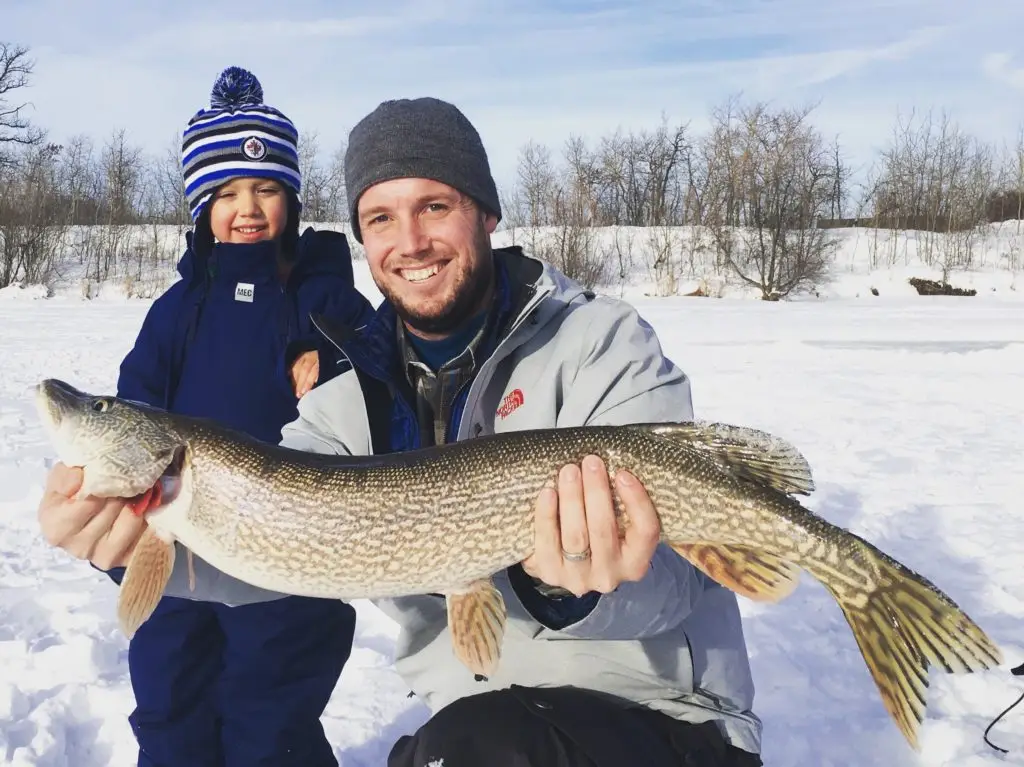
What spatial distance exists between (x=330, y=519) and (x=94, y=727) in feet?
4.38

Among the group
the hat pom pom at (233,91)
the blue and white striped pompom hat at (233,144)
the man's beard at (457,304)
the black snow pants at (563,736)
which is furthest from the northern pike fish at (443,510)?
the hat pom pom at (233,91)

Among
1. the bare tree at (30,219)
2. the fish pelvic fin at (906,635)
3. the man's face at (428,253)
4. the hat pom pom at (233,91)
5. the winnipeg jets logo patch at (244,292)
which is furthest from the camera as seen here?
the bare tree at (30,219)

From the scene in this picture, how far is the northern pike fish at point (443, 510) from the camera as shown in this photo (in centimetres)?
154

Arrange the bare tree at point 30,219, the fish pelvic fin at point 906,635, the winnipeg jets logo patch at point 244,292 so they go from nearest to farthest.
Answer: the fish pelvic fin at point 906,635 < the winnipeg jets logo patch at point 244,292 < the bare tree at point 30,219

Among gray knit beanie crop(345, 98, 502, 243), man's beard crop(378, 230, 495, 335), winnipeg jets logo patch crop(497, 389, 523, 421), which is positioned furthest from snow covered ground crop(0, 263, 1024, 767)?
gray knit beanie crop(345, 98, 502, 243)

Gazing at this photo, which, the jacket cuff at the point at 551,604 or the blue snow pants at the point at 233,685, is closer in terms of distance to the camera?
the jacket cuff at the point at 551,604

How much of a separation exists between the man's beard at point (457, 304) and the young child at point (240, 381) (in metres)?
0.39

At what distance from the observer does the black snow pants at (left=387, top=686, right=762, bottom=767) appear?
155 cm

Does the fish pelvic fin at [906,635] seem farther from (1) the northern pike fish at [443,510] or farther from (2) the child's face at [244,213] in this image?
(2) the child's face at [244,213]

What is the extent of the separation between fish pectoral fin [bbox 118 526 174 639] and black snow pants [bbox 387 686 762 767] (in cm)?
66

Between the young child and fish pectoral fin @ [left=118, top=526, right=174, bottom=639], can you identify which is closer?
fish pectoral fin @ [left=118, top=526, right=174, bottom=639]

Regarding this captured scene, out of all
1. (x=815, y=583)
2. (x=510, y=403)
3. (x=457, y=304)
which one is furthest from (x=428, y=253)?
(x=815, y=583)

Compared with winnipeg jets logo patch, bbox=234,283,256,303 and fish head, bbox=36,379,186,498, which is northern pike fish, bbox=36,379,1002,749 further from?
winnipeg jets logo patch, bbox=234,283,256,303

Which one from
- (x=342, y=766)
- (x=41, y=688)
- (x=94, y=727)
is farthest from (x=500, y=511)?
(x=41, y=688)
